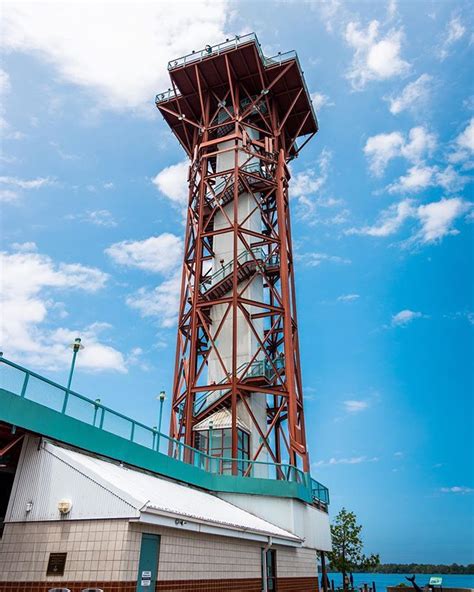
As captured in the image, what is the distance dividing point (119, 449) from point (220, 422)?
12981 millimetres

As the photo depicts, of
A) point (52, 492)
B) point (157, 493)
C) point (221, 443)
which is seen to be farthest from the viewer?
point (221, 443)

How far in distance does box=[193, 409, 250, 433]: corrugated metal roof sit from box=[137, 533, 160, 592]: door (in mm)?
15227

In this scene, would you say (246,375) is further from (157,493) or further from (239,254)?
(157,493)

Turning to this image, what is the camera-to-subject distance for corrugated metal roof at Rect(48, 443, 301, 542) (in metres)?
12.3

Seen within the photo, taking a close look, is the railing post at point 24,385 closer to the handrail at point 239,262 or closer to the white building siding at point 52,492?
the white building siding at point 52,492

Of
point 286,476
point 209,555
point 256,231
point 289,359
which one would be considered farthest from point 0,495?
point 256,231

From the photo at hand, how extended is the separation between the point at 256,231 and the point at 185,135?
42.7 ft

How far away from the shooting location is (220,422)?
28156 mm

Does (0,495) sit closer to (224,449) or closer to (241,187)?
(224,449)

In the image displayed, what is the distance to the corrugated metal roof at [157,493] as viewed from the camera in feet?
40.5

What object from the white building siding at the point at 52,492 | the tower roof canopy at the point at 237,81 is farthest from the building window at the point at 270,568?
the tower roof canopy at the point at 237,81

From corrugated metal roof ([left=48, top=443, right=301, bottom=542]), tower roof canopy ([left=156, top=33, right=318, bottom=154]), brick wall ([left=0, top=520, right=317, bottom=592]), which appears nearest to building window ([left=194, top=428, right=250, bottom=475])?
corrugated metal roof ([left=48, top=443, right=301, bottom=542])

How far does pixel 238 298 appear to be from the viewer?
30.9m

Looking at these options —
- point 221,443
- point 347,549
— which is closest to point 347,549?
point 347,549
